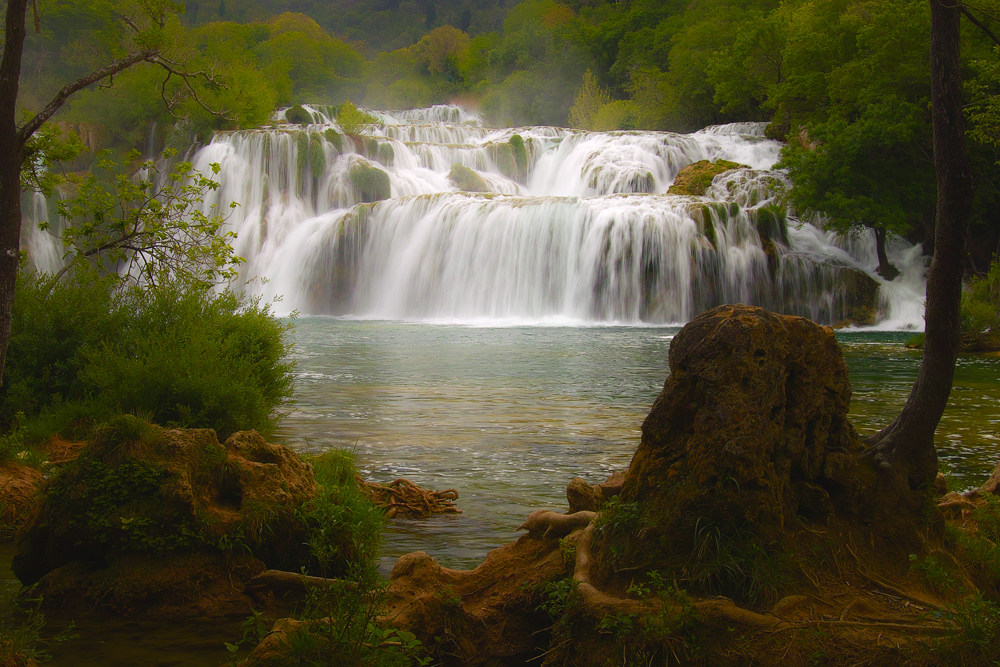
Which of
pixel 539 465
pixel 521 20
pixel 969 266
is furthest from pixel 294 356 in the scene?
pixel 521 20

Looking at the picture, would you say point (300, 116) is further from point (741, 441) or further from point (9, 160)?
point (741, 441)

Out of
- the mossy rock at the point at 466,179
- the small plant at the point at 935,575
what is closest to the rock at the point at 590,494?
the small plant at the point at 935,575

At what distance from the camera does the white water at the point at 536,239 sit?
27750mm

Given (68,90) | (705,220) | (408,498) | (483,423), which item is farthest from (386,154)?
(408,498)

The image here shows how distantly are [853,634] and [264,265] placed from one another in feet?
111

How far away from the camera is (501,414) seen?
33.0 feet

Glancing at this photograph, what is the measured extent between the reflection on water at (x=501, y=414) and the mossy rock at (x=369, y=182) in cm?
1871

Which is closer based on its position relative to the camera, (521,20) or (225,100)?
(225,100)

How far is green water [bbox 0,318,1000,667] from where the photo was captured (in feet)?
15.2

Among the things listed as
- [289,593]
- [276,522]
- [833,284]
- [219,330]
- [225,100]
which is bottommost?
[289,593]

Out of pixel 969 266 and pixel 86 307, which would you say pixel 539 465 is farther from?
pixel 969 266

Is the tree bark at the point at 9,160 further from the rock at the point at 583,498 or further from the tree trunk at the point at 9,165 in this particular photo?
the rock at the point at 583,498

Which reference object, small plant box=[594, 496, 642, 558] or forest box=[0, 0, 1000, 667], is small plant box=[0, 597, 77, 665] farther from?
small plant box=[594, 496, 642, 558]

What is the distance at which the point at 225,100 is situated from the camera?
4153 cm
